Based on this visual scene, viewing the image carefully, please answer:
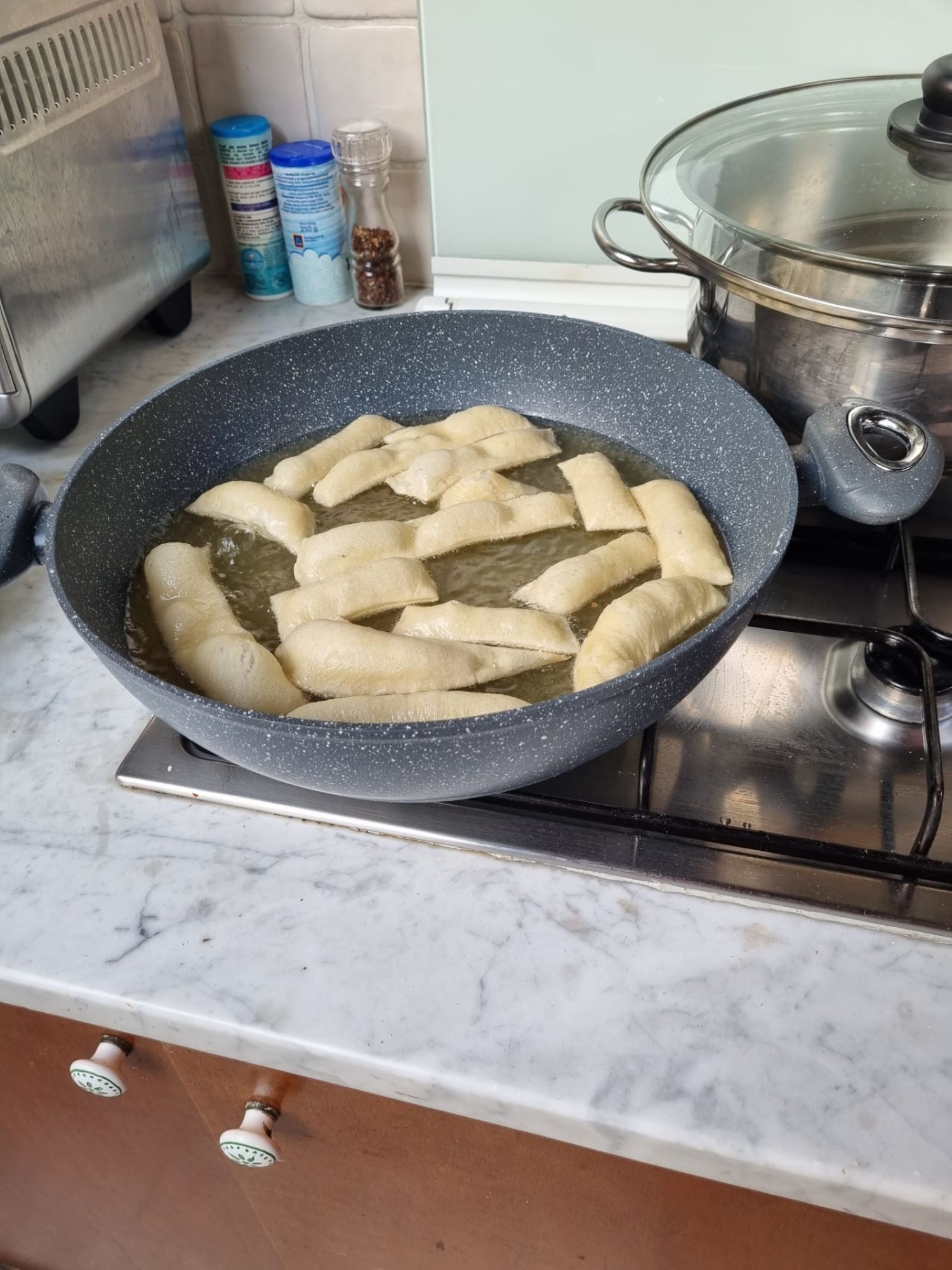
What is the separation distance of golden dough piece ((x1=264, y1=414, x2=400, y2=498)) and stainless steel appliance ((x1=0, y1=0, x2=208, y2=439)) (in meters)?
0.24

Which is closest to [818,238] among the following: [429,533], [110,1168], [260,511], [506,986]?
[429,533]

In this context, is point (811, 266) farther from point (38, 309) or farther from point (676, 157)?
point (38, 309)

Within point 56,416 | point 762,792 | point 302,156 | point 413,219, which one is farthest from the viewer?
point 413,219

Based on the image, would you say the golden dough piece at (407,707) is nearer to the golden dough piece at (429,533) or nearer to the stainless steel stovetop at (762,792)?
the stainless steel stovetop at (762,792)

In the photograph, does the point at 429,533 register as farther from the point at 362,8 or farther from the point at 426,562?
the point at 362,8

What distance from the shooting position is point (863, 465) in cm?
57

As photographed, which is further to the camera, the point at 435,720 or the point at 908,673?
the point at 908,673

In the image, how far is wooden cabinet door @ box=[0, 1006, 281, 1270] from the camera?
0.60 meters

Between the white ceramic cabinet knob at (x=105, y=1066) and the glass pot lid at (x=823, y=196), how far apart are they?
1.97 ft

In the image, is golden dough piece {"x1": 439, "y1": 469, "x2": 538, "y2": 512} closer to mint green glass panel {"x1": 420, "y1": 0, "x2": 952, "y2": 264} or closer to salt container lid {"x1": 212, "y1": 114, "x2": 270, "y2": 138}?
mint green glass panel {"x1": 420, "y1": 0, "x2": 952, "y2": 264}

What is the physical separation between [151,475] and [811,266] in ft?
1.65

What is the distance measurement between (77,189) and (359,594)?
51 centimetres

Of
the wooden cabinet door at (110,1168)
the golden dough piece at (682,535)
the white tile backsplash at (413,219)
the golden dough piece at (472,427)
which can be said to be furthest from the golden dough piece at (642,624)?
the white tile backsplash at (413,219)

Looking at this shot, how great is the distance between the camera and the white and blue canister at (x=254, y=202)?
1.07 m
